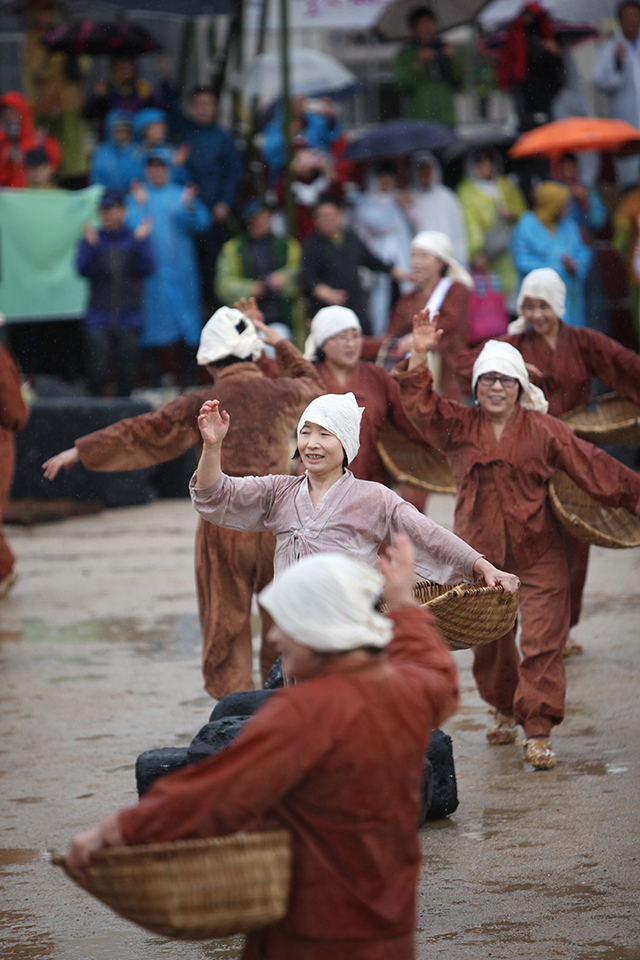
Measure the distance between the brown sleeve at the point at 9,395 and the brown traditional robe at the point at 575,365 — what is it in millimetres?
2972

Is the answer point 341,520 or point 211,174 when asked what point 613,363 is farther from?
point 211,174

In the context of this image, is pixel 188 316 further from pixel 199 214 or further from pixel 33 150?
pixel 33 150

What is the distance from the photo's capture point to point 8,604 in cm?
888

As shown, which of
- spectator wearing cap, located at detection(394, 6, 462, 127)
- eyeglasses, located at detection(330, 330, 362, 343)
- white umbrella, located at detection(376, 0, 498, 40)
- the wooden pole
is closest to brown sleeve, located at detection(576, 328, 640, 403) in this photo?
eyeglasses, located at detection(330, 330, 362, 343)

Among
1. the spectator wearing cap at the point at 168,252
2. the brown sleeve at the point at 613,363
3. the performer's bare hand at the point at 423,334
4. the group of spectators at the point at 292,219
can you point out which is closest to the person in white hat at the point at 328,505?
the performer's bare hand at the point at 423,334

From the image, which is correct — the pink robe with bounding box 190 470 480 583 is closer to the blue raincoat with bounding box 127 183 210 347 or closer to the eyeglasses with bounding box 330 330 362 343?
the eyeglasses with bounding box 330 330 362 343

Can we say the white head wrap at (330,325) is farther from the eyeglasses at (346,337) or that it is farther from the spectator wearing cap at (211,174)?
the spectator wearing cap at (211,174)

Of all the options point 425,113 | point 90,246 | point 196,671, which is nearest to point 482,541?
point 196,671

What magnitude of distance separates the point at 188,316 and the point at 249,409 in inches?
267

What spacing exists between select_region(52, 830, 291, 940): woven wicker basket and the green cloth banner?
9801mm

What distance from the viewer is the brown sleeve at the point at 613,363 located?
6.81 metres

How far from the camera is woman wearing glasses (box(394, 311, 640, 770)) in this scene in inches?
215

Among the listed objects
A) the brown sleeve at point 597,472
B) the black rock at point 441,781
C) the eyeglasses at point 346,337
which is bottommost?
the black rock at point 441,781

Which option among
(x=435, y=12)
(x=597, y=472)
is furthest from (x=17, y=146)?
(x=597, y=472)
